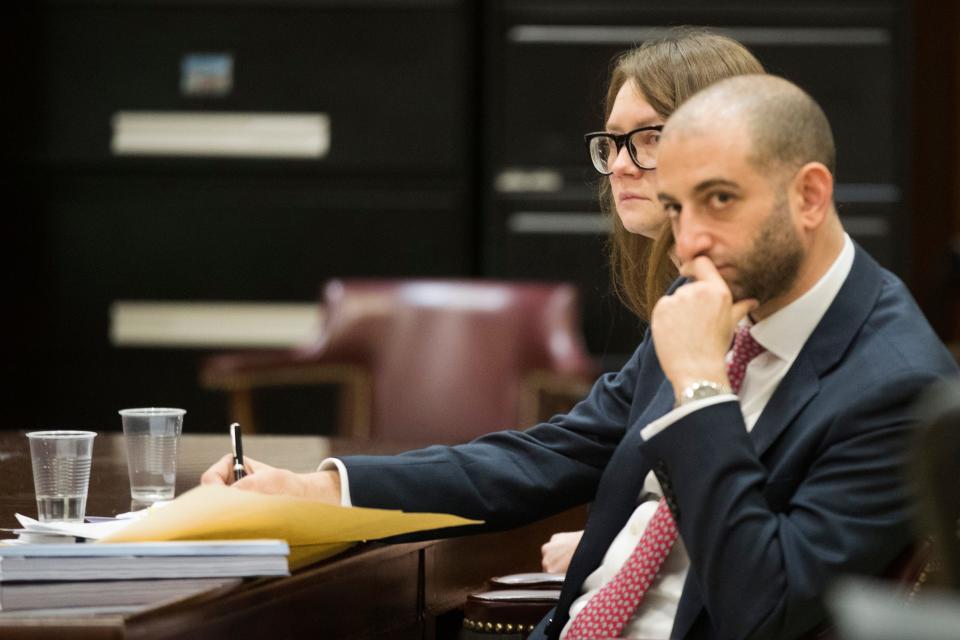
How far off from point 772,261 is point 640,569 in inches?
13.9

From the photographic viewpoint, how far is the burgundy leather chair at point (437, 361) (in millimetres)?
3479

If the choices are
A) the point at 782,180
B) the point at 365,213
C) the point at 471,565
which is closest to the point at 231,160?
the point at 365,213

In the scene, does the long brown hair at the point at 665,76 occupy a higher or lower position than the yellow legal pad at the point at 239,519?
higher

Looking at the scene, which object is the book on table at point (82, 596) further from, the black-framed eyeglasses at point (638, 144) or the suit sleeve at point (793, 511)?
the black-framed eyeglasses at point (638, 144)

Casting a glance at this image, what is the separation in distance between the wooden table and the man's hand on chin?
0.38 meters

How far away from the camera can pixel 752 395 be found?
4.74 feet

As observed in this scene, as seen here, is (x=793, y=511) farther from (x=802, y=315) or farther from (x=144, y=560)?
(x=144, y=560)

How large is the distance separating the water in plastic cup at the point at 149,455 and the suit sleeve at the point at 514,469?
225mm

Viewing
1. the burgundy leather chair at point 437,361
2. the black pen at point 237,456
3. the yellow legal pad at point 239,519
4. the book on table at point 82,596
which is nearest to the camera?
the book on table at point 82,596

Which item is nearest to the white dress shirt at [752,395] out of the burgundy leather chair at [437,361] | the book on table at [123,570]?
the book on table at [123,570]

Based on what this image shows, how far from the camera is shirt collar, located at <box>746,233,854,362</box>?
4.56 feet

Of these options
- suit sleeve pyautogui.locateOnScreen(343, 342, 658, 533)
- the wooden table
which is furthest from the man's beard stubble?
the wooden table

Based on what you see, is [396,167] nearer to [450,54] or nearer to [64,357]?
[450,54]

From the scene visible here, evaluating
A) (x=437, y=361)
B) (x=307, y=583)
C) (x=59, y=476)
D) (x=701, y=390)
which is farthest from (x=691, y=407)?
(x=437, y=361)
